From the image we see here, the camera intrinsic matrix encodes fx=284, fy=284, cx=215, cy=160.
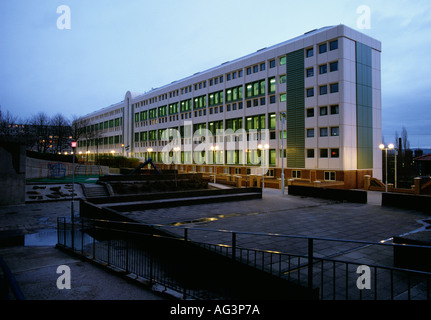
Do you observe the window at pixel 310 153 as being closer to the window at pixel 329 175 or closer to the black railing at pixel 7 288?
the window at pixel 329 175

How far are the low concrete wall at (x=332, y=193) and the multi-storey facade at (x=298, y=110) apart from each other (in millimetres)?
3895

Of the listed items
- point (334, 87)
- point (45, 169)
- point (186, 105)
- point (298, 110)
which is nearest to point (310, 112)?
point (298, 110)

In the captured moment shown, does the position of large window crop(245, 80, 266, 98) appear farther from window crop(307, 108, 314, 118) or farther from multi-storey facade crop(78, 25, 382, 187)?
window crop(307, 108, 314, 118)

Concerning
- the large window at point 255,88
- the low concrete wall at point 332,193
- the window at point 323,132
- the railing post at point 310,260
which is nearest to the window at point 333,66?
the window at point 323,132

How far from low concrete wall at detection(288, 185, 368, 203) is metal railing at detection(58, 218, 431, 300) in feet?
40.3

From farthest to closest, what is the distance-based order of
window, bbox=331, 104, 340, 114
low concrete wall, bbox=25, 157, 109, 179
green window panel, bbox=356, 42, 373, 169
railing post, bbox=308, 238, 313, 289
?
1. green window panel, bbox=356, 42, 373, 169
2. window, bbox=331, 104, 340, 114
3. low concrete wall, bbox=25, 157, 109, 179
4. railing post, bbox=308, 238, 313, 289

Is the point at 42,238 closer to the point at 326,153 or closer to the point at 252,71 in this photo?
the point at 326,153

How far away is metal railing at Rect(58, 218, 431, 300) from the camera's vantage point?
574cm

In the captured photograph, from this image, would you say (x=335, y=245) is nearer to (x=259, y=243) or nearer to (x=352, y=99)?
(x=259, y=243)

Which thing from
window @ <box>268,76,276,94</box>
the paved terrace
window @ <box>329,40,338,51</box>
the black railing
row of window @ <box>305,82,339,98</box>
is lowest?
the paved terrace

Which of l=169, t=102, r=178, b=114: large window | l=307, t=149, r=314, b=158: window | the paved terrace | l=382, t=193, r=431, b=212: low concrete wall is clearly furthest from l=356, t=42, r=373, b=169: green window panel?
l=169, t=102, r=178, b=114: large window

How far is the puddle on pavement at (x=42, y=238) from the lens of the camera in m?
12.1

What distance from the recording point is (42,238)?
42.8 ft
